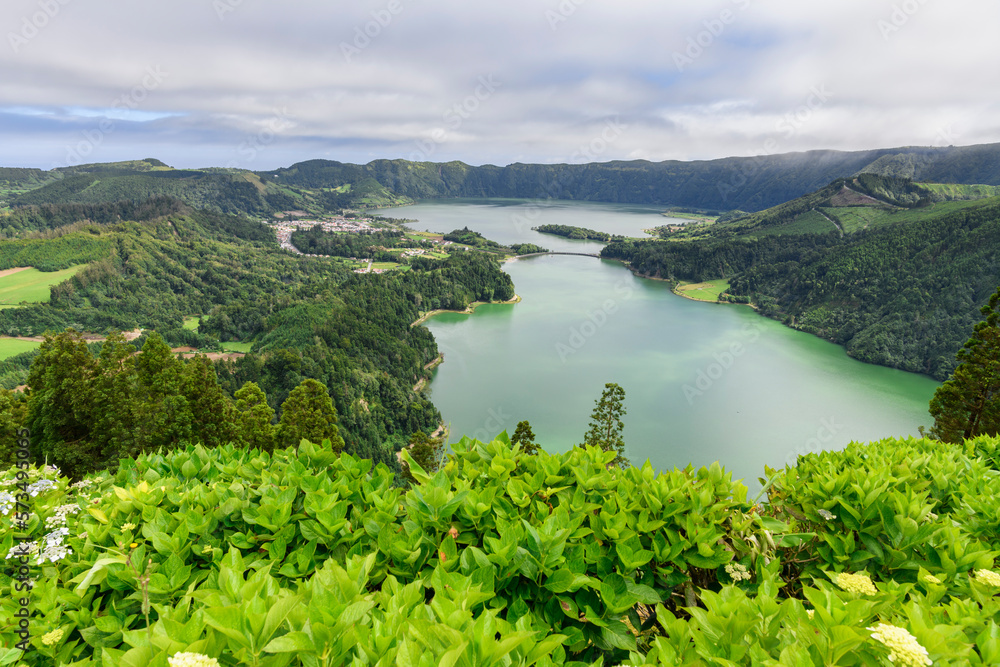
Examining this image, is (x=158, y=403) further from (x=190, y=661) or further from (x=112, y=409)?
(x=190, y=661)

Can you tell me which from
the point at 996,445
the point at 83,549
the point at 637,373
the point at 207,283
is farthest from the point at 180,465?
the point at 207,283

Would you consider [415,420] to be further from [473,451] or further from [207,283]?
[207,283]

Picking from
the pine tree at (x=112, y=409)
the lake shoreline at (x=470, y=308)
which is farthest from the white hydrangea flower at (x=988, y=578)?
the lake shoreline at (x=470, y=308)

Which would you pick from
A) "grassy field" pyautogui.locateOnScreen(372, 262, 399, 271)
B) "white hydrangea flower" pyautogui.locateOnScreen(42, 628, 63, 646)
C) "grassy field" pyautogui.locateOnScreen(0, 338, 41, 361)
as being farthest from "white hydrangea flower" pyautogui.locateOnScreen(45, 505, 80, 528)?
"grassy field" pyautogui.locateOnScreen(372, 262, 399, 271)

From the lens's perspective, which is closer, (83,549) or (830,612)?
(830,612)
